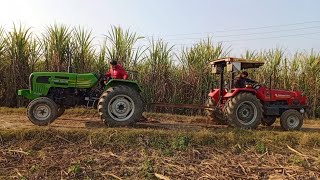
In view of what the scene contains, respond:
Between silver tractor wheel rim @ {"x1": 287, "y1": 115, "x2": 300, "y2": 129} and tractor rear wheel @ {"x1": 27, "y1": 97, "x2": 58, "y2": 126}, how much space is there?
220 inches

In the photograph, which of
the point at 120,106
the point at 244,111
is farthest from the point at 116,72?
the point at 244,111

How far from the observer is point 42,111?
898 centimetres

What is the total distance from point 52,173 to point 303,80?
35.5 feet

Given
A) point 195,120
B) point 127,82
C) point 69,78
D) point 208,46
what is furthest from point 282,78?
point 69,78

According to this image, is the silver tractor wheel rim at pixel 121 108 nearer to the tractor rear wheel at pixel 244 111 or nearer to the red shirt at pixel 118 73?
the red shirt at pixel 118 73

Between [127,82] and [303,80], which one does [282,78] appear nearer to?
[303,80]

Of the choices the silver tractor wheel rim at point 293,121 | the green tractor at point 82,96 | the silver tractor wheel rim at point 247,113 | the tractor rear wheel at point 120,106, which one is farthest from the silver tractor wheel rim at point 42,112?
the silver tractor wheel rim at point 293,121

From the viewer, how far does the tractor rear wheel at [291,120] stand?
33.2 feet

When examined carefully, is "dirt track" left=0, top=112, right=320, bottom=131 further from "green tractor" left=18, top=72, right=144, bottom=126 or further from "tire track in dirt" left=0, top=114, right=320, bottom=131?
"green tractor" left=18, top=72, right=144, bottom=126

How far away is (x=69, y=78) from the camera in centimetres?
939

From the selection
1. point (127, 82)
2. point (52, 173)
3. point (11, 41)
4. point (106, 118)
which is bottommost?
point (52, 173)

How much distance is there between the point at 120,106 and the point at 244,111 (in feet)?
9.52

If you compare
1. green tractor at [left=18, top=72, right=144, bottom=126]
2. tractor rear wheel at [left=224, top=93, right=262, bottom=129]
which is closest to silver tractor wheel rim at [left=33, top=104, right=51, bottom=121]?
green tractor at [left=18, top=72, right=144, bottom=126]

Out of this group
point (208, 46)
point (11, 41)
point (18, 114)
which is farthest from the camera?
point (208, 46)
